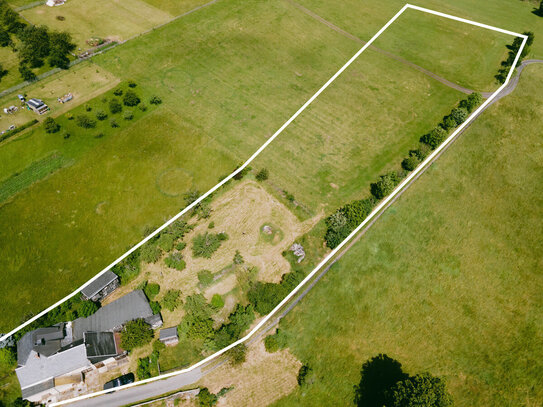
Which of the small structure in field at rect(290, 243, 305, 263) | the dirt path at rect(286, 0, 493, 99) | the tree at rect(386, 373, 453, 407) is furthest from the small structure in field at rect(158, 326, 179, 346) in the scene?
the dirt path at rect(286, 0, 493, 99)

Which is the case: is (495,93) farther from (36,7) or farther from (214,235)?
(36,7)

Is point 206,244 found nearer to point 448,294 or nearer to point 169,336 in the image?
point 169,336

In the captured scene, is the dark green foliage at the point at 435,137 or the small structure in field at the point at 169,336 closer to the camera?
the small structure in field at the point at 169,336

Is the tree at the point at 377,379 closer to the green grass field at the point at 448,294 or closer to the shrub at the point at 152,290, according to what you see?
the green grass field at the point at 448,294

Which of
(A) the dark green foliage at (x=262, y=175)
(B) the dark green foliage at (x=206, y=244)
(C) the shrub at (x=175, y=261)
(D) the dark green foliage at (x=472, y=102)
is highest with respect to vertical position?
(D) the dark green foliage at (x=472, y=102)

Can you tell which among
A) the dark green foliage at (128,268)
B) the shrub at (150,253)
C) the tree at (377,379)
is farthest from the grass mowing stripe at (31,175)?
the tree at (377,379)

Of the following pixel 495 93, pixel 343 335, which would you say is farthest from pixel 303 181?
pixel 495 93
